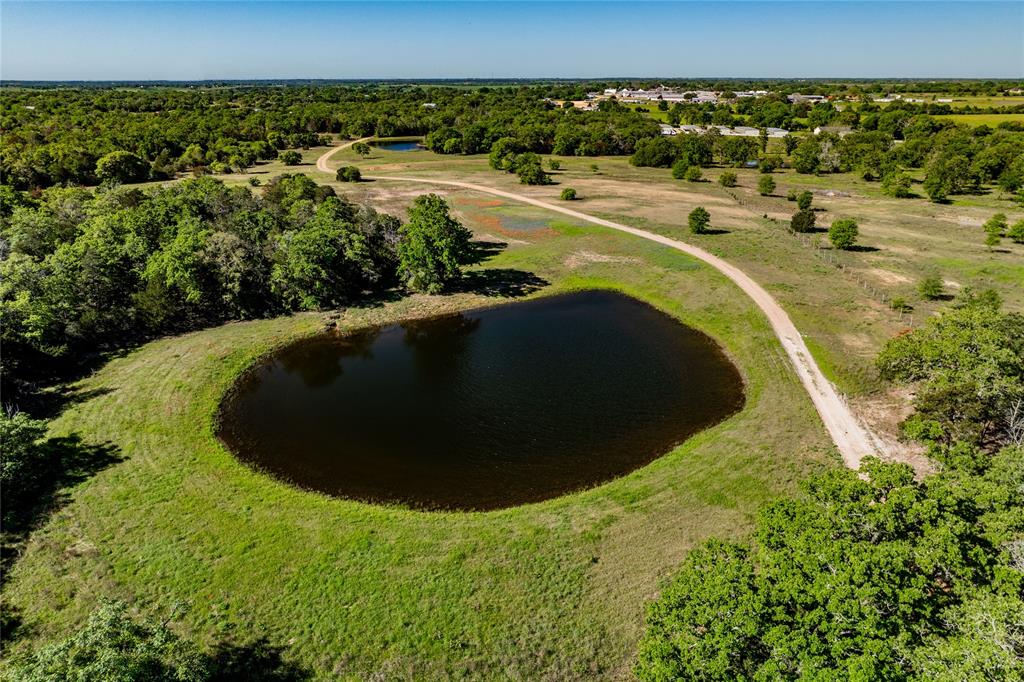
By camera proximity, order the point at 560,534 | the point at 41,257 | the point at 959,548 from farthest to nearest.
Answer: the point at 41,257, the point at 560,534, the point at 959,548

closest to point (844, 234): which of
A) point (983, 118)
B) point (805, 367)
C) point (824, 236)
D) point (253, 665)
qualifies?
point (824, 236)

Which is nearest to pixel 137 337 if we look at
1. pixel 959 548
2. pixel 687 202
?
pixel 959 548

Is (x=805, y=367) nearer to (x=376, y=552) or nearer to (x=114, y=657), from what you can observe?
(x=376, y=552)

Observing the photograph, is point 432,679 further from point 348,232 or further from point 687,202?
point 687,202

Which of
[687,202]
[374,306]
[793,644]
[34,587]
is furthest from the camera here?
[687,202]

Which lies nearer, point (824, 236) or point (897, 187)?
point (824, 236)

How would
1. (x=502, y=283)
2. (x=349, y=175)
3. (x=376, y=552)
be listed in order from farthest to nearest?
(x=349, y=175), (x=502, y=283), (x=376, y=552)

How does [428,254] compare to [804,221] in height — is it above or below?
below

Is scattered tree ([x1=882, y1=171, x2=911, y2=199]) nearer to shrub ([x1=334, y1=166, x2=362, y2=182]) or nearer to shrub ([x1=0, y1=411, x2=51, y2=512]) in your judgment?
shrub ([x1=334, y1=166, x2=362, y2=182])
